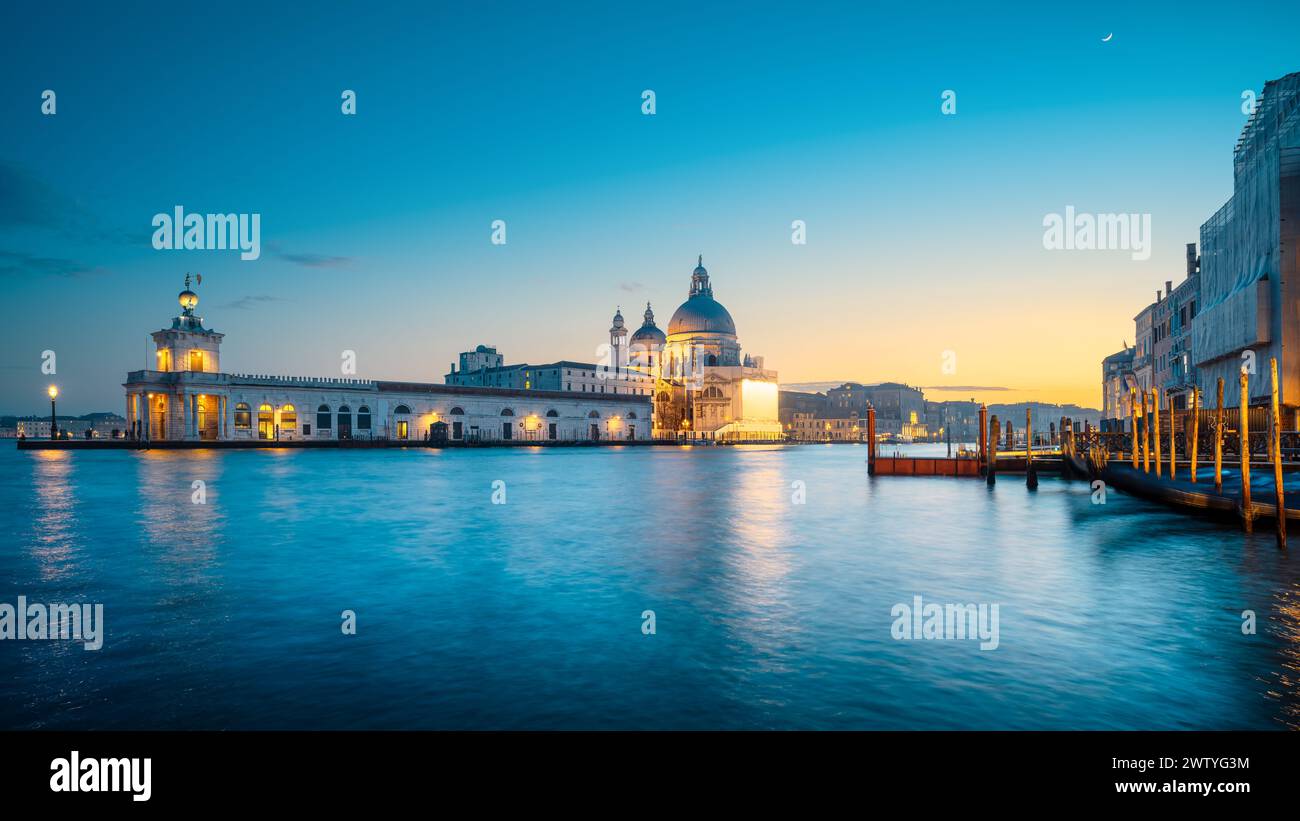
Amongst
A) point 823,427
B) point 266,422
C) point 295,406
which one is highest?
point 295,406

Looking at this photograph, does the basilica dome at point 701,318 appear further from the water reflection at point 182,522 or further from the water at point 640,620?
the water at point 640,620

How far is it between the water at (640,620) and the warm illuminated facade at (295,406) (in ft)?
176

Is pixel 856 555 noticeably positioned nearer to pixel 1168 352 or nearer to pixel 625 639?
pixel 625 639

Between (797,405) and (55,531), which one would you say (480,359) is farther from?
(55,531)

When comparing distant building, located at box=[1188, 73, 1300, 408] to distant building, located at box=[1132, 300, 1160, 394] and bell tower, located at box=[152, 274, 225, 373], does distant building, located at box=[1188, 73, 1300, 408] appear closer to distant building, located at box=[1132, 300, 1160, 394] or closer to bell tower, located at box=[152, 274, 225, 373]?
distant building, located at box=[1132, 300, 1160, 394]

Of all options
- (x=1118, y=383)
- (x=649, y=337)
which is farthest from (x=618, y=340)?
(x=1118, y=383)

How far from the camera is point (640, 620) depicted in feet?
33.2

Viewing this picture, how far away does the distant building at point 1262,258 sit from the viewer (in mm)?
27734

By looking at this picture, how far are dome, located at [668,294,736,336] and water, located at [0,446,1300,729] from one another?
4187 inches

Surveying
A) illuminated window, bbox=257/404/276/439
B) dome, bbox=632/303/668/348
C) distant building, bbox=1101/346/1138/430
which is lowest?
illuminated window, bbox=257/404/276/439

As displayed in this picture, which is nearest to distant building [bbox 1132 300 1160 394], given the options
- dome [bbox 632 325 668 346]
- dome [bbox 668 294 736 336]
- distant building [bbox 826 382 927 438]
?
dome [bbox 668 294 736 336]

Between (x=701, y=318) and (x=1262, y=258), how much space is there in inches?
3952

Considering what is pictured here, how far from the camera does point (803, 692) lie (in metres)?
7.22

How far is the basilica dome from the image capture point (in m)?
128
